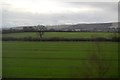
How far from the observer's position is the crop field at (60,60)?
26.8 feet

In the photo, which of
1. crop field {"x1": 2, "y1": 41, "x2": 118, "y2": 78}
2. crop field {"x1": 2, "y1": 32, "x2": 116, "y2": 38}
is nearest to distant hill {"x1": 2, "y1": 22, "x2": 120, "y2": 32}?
crop field {"x1": 2, "y1": 32, "x2": 116, "y2": 38}

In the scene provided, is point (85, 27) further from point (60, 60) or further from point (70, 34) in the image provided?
point (60, 60)

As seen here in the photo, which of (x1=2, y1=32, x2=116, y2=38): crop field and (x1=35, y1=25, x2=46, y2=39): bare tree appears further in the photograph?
(x1=35, y1=25, x2=46, y2=39): bare tree

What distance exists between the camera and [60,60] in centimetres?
1026

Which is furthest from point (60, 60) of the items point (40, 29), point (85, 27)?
point (85, 27)

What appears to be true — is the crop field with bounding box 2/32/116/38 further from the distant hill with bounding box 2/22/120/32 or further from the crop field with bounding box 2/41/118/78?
the crop field with bounding box 2/41/118/78

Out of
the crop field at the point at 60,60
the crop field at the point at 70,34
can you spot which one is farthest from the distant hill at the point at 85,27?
the crop field at the point at 60,60

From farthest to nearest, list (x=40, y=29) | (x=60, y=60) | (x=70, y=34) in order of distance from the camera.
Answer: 1. (x=60, y=60)
2. (x=40, y=29)
3. (x=70, y=34)

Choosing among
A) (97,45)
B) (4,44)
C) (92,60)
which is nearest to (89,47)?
(97,45)

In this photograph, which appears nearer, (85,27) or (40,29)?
(85,27)

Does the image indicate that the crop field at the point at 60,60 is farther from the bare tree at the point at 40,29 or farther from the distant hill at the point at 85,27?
the bare tree at the point at 40,29

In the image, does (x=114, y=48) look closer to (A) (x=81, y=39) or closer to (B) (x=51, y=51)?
(A) (x=81, y=39)

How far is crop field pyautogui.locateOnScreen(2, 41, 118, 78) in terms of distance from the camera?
818 centimetres

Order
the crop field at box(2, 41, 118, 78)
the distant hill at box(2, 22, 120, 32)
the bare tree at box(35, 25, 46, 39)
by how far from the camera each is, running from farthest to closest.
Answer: the crop field at box(2, 41, 118, 78) → the bare tree at box(35, 25, 46, 39) → the distant hill at box(2, 22, 120, 32)
